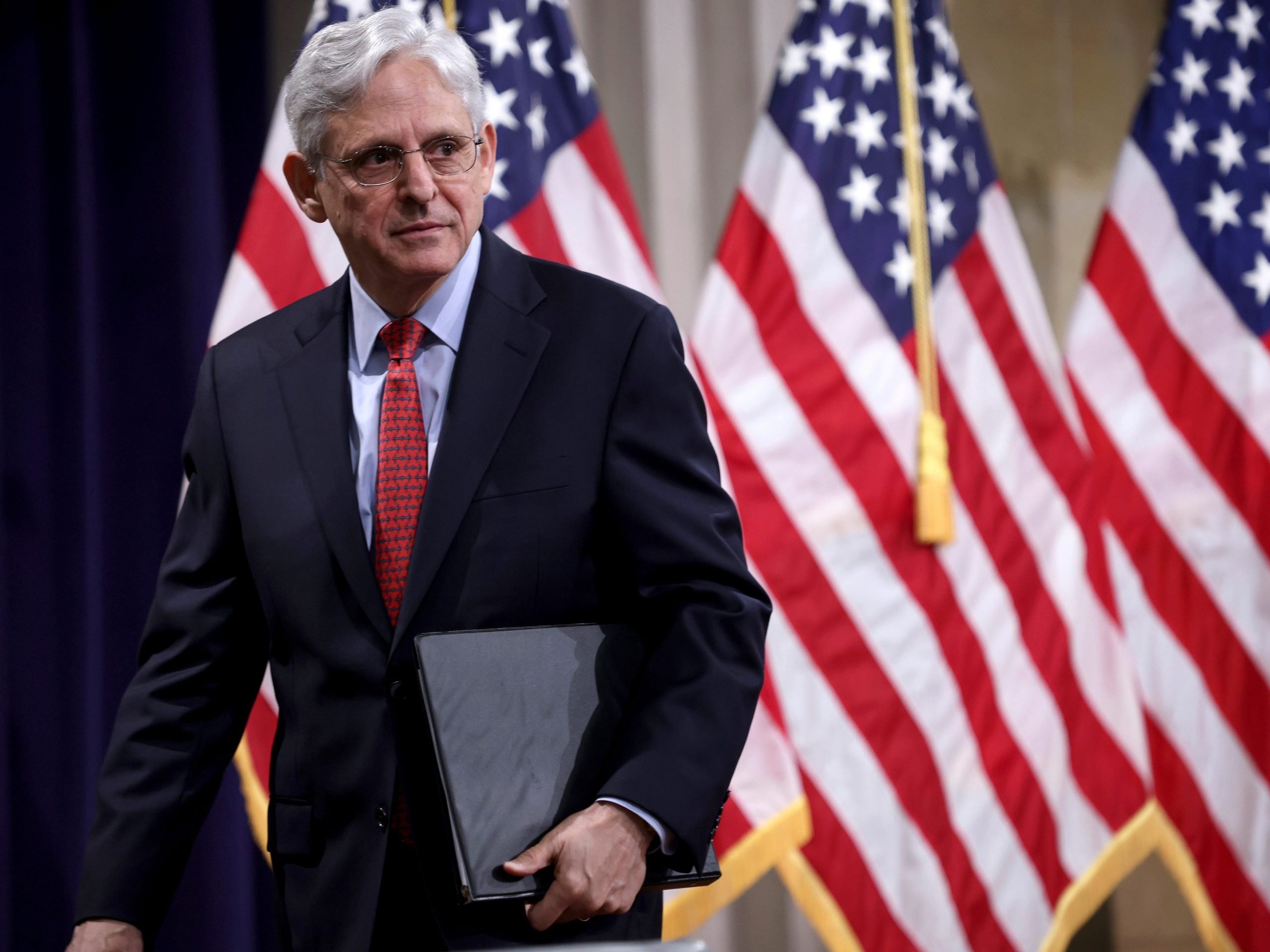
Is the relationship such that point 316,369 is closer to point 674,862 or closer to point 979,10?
point 674,862

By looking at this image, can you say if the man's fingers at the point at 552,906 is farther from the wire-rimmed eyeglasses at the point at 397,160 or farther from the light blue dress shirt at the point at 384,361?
the wire-rimmed eyeglasses at the point at 397,160

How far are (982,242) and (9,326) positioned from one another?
196 centimetres

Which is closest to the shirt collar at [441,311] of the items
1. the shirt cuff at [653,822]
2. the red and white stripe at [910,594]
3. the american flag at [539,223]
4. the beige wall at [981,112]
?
the shirt cuff at [653,822]

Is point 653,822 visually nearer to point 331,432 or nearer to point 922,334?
point 331,432

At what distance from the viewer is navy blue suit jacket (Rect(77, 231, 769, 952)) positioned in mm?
1228

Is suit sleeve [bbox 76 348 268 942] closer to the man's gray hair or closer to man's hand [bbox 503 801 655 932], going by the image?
the man's gray hair

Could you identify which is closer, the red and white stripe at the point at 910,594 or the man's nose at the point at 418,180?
the man's nose at the point at 418,180

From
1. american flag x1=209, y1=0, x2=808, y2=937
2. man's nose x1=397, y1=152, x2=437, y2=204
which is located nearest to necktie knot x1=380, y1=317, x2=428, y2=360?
man's nose x1=397, y1=152, x2=437, y2=204

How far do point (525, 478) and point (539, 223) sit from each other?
132cm

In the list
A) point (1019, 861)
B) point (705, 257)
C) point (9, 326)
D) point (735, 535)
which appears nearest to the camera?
point (735, 535)

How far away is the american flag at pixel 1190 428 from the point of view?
9.86 feet

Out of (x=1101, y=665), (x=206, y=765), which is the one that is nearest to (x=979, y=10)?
(x=1101, y=665)

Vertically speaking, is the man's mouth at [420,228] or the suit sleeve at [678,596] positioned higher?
the man's mouth at [420,228]

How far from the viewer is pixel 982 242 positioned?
2838 millimetres
